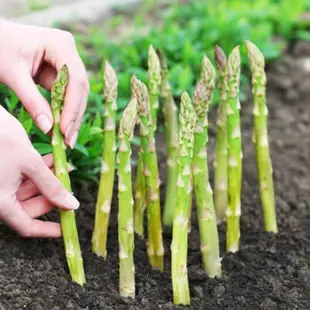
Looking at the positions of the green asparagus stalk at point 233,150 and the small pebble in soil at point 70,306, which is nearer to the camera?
the small pebble in soil at point 70,306

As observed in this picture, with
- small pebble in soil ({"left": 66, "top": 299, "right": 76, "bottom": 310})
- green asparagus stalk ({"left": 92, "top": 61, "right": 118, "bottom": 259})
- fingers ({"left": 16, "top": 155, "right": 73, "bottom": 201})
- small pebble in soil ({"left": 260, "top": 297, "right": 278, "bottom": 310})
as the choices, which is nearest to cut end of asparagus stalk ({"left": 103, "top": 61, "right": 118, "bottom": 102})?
green asparagus stalk ({"left": 92, "top": 61, "right": 118, "bottom": 259})

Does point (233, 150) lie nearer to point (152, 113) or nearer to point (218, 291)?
point (152, 113)

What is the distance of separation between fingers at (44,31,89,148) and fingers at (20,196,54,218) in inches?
8.2

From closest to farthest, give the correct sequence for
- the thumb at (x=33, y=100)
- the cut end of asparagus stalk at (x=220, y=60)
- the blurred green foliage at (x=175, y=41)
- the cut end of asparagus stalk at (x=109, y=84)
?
the thumb at (x=33, y=100)
the cut end of asparagus stalk at (x=109, y=84)
the cut end of asparagus stalk at (x=220, y=60)
the blurred green foliage at (x=175, y=41)

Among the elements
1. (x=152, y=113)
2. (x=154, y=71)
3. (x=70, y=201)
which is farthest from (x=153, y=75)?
(x=70, y=201)

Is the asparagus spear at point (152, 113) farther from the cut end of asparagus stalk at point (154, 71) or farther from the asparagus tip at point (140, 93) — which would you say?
the asparagus tip at point (140, 93)

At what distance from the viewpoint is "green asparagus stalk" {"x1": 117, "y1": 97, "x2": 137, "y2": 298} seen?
2617mm

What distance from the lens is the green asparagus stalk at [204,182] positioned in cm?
275

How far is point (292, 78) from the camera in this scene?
5.07 m

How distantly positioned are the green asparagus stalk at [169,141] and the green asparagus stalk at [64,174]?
1.89 feet

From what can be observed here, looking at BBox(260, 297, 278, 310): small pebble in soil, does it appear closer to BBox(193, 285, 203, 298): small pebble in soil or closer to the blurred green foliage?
BBox(193, 285, 203, 298): small pebble in soil

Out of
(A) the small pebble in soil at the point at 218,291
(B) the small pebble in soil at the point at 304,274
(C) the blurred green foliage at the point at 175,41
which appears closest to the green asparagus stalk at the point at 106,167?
(C) the blurred green foliage at the point at 175,41

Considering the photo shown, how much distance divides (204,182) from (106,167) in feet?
1.16

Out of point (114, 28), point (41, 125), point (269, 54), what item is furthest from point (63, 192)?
point (114, 28)
